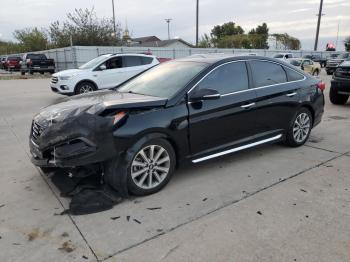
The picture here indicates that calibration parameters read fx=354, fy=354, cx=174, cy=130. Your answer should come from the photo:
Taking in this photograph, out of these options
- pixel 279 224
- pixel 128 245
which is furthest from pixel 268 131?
pixel 128 245

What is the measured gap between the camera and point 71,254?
3.03 metres

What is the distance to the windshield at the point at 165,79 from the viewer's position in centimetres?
465

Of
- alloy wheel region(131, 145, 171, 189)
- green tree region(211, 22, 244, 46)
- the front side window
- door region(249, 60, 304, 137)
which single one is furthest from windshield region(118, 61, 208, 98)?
green tree region(211, 22, 244, 46)

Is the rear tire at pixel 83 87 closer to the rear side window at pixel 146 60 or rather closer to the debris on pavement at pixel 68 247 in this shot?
the rear side window at pixel 146 60

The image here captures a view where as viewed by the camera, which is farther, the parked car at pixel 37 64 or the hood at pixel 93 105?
the parked car at pixel 37 64

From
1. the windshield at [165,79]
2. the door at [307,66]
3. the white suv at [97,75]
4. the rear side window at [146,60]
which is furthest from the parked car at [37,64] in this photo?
the windshield at [165,79]

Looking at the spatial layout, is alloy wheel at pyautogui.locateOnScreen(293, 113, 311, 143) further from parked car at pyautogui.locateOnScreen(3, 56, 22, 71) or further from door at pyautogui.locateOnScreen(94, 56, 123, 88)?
parked car at pyautogui.locateOnScreen(3, 56, 22, 71)

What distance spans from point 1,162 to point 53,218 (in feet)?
7.75

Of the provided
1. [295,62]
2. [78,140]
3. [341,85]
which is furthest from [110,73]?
[295,62]

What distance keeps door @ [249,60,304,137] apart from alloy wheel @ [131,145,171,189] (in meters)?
1.75

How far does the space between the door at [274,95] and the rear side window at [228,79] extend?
0.71 ft

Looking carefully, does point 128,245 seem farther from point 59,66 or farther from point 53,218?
point 59,66

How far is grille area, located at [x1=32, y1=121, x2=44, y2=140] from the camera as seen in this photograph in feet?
13.7

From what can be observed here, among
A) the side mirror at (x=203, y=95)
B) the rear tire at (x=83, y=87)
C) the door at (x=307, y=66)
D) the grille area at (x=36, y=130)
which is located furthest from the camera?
the door at (x=307, y=66)
